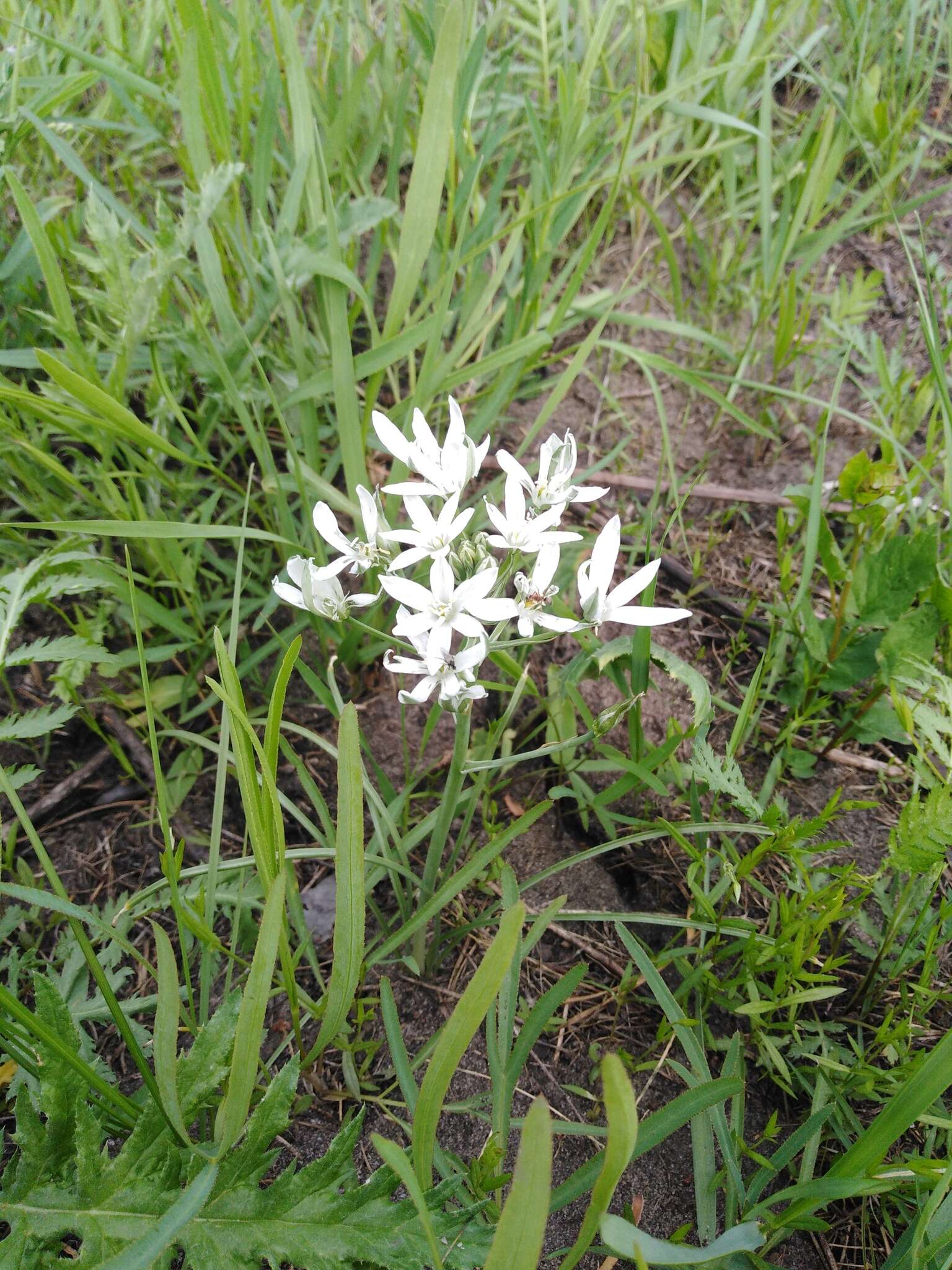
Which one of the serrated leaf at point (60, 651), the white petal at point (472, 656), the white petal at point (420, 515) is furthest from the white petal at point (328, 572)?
the serrated leaf at point (60, 651)

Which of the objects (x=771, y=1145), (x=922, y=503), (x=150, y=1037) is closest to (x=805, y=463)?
(x=922, y=503)

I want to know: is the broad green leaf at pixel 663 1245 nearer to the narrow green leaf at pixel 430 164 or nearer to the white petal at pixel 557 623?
the white petal at pixel 557 623

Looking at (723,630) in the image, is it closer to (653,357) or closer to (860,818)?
(860,818)

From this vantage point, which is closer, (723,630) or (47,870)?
(47,870)

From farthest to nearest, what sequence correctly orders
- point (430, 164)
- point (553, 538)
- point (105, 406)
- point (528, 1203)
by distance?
point (430, 164), point (105, 406), point (553, 538), point (528, 1203)

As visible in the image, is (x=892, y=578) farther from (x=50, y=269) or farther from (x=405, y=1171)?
(x=50, y=269)

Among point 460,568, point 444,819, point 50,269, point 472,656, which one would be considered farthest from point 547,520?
point 50,269
